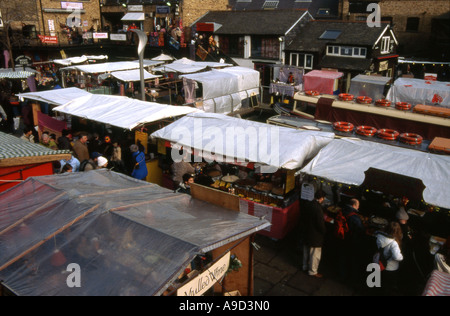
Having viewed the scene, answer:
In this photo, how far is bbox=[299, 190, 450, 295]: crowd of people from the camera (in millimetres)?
7004

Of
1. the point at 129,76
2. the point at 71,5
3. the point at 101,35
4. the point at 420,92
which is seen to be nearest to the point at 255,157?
the point at 420,92

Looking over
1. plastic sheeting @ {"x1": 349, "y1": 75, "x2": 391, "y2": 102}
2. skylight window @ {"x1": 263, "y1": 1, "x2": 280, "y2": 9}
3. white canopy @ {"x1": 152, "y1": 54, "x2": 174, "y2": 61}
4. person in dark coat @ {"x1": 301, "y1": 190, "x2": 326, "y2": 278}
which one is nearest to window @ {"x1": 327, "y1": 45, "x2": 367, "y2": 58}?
plastic sheeting @ {"x1": 349, "y1": 75, "x2": 391, "y2": 102}

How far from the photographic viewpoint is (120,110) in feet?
42.6

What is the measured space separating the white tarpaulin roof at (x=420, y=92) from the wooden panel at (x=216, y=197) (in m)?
13.1

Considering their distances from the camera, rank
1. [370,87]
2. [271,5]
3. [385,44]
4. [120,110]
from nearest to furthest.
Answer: [120,110] < [370,87] < [385,44] < [271,5]

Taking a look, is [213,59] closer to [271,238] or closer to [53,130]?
[53,130]

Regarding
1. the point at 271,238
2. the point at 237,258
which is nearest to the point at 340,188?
the point at 271,238

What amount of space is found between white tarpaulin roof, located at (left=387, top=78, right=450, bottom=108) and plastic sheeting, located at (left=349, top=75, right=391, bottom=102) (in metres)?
0.44

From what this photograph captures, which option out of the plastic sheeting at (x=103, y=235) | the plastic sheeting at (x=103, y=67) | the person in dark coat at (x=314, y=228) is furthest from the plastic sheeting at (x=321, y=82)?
the plastic sheeting at (x=103, y=235)

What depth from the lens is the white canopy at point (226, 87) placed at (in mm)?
19391

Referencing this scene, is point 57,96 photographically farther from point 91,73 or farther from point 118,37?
point 118,37

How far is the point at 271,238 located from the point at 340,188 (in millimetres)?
2467

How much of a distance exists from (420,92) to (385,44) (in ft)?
48.9

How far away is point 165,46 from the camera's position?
34500mm
